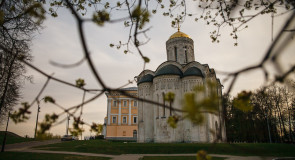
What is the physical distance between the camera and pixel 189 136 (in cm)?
2005

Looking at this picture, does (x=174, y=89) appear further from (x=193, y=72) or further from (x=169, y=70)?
(x=193, y=72)

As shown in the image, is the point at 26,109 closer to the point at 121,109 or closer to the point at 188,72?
the point at 188,72

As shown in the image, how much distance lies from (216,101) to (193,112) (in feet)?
0.46

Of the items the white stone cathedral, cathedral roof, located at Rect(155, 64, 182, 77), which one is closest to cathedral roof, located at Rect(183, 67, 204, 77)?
the white stone cathedral

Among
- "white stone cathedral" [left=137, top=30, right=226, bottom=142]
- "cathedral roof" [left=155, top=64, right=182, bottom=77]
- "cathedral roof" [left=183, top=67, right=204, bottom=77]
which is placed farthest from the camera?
"cathedral roof" [left=155, top=64, right=182, bottom=77]

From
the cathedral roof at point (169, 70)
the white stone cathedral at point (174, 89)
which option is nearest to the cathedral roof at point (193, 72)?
the white stone cathedral at point (174, 89)

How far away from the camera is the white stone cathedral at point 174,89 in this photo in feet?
66.2

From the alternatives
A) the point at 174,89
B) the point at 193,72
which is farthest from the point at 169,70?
the point at 193,72

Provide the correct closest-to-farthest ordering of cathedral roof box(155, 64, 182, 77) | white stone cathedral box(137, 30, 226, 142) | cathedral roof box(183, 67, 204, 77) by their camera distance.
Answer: white stone cathedral box(137, 30, 226, 142), cathedral roof box(183, 67, 204, 77), cathedral roof box(155, 64, 182, 77)

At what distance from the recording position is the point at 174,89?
21.6 m

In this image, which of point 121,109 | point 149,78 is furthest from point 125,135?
point 149,78

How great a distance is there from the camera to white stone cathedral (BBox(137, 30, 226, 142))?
66.2ft

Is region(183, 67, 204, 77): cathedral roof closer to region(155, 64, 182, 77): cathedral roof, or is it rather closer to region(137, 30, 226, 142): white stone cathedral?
region(137, 30, 226, 142): white stone cathedral

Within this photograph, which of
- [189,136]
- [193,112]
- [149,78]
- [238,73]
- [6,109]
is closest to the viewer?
[193,112]
